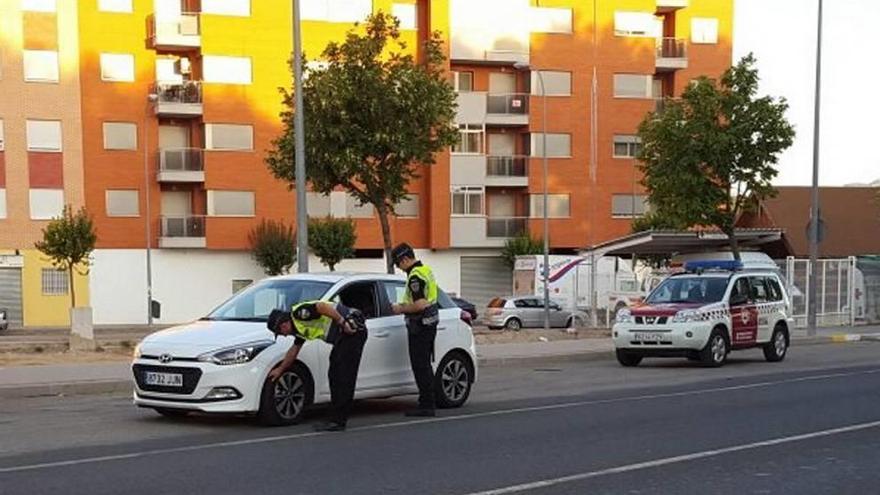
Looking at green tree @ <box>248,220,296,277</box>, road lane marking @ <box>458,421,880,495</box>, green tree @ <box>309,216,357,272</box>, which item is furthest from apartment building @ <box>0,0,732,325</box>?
road lane marking @ <box>458,421,880,495</box>

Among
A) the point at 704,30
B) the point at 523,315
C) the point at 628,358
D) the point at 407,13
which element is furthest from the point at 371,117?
the point at 704,30

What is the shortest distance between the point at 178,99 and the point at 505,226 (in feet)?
58.7

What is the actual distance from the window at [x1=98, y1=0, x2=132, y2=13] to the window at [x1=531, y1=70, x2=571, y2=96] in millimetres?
20747

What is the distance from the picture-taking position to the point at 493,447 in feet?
30.5

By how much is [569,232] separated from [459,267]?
632 cm

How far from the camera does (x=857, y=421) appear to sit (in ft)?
36.0

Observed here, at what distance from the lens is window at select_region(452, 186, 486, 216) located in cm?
5253

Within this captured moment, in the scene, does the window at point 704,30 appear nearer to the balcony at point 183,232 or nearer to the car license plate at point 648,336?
the balcony at point 183,232

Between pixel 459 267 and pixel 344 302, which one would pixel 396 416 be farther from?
pixel 459 267

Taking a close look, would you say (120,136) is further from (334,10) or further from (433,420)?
(433,420)

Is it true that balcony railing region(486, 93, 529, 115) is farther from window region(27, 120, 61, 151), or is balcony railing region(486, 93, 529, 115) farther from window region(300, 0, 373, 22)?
window region(27, 120, 61, 151)

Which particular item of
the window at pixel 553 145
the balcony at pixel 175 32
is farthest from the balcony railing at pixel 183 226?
the window at pixel 553 145

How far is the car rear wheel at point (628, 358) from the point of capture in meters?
19.2

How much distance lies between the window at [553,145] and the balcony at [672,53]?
7278 mm
